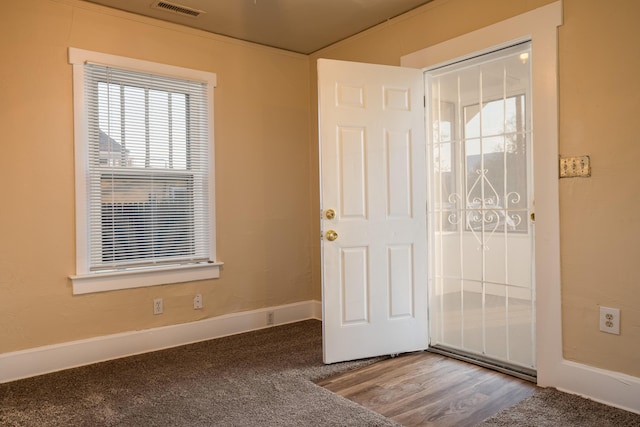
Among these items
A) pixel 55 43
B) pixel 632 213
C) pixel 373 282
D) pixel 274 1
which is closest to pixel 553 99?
pixel 632 213

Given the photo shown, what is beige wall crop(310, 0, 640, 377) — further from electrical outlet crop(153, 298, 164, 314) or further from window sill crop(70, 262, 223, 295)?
electrical outlet crop(153, 298, 164, 314)

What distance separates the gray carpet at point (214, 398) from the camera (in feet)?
7.57

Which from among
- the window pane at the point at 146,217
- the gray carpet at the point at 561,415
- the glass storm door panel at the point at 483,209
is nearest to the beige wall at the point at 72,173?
the window pane at the point at 146,217

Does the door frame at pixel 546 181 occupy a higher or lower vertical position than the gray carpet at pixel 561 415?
higher

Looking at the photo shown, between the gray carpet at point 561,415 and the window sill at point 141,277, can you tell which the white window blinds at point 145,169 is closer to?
the window sill at point 141,277

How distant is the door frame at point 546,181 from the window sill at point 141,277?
2479mm

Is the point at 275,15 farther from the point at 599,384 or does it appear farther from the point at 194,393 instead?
the point at 599,384

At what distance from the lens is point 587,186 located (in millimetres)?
2533

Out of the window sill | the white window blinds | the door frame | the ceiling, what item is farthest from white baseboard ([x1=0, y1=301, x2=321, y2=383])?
the ceiling

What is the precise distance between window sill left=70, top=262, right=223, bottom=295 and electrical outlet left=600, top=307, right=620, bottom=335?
9.10ft

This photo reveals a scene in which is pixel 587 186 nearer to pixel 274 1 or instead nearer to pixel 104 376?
pixel 274 1

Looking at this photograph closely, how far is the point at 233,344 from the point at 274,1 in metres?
2.64

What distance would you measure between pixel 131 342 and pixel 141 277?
488 mm

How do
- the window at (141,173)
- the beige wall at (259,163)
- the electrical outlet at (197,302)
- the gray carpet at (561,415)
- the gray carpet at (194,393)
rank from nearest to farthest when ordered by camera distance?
1. the gray carpet at (561,415)
2. the gray carpet at (194,393)
3. the beige wall at (259,163)
4. the window at (141,173)
5. the electrical outlet at (197,302)
